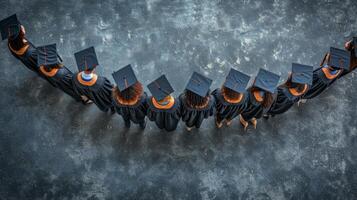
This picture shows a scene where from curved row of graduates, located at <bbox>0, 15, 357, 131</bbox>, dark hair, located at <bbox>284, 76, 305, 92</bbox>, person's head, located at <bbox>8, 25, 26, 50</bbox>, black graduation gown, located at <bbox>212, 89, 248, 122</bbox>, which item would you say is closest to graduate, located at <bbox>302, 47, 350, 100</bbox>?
curved row of graduates, located at <bbox>0, 15, 357, 131</bbox>

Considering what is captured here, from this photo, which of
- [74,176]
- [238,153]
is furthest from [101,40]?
[238,153]

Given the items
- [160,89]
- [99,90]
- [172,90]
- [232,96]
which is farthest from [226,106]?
[99,90]

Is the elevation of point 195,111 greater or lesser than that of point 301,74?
lesser

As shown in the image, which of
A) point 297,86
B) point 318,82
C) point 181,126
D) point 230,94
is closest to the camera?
point 230,94

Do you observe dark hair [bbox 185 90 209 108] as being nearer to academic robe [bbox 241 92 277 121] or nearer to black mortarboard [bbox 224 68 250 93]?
black mortarboard [bbox 224 68 250 93]

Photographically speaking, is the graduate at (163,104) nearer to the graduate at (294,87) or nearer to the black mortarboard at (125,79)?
the black mortarboard at (125,79)

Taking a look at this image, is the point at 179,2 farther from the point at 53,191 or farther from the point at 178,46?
the point at 53,191

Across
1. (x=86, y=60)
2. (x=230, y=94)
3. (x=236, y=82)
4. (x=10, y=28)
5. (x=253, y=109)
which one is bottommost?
(x=253, y=109)

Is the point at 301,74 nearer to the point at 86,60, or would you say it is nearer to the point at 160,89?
the point at 160,89
